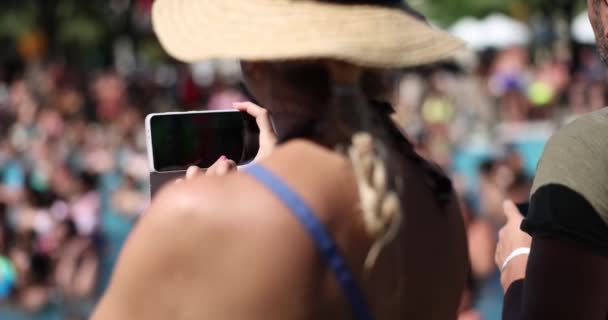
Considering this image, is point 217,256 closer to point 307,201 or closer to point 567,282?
point 307,201

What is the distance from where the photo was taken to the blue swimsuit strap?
154 centimetres

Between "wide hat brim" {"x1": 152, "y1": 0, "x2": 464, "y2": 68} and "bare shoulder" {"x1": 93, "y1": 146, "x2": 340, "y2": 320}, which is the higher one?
"wide hat brim" {"x1": 152, "y1": 0, "x2": 464, "y2": 68}

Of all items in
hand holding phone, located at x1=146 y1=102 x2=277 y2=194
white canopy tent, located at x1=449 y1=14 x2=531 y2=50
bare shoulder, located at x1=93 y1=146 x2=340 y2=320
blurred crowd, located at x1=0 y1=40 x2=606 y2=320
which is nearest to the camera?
bare shoulder, located at x1=93 y1=146 x2=340 y2=320

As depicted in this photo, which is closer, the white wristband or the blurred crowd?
the white wristband

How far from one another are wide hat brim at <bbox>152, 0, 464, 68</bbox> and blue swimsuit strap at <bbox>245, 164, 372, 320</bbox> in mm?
194

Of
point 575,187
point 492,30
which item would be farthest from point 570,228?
point 492,30

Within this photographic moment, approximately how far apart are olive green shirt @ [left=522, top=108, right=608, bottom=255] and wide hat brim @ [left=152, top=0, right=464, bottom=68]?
35 cm

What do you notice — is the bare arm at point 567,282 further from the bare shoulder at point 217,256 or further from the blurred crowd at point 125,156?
the blurred crowd at point 125,156

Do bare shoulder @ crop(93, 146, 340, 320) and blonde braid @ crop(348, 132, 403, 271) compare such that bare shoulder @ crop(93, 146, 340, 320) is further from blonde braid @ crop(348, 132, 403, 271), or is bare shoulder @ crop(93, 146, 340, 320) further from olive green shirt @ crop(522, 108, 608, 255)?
olive green shirt @ crop(522, 108, 608, 255)

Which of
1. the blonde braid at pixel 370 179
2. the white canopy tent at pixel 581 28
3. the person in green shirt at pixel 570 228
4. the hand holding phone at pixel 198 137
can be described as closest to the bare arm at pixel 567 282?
the person in green shirt at pixel 570 228

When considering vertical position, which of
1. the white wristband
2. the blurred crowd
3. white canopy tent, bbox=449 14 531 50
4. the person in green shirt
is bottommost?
the blurred crowd

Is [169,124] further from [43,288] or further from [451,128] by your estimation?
[451,128]

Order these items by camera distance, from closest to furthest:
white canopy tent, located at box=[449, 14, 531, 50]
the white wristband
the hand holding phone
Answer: the hand holding phone
the white wristband
white canopy tent, located at box=[449, 14, 531, 50]

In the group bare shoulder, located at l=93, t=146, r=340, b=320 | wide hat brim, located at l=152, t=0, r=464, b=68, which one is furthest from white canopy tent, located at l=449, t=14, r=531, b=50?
bare shoulder, located at l=93, t=146, r=340, b=320
